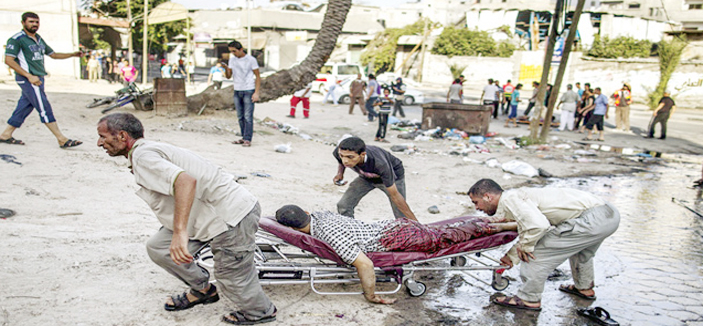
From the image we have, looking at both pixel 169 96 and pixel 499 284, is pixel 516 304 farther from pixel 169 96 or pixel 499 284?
pixel 169 96

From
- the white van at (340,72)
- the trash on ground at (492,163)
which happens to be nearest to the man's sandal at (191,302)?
the trash on ground at (492,163)

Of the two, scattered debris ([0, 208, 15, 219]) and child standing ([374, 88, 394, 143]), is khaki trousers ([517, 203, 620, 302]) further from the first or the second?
child standing ([374, 88, 394, 143])

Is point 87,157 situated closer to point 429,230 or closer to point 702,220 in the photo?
point 429,230

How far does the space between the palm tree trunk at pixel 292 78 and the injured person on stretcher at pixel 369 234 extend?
26.5ft

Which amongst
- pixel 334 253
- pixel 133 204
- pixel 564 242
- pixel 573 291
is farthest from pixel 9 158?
pixel 573 291

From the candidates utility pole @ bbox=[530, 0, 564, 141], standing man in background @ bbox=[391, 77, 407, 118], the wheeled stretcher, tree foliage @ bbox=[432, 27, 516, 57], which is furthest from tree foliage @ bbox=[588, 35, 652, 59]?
the wheeled stretcher

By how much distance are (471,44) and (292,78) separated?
2775cm

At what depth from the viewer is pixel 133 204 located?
548cm

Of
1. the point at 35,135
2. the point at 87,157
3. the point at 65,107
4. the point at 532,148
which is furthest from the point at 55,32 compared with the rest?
the point at 532,148

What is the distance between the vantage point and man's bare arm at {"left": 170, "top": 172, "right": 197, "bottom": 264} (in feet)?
8.89

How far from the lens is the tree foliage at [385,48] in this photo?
39.7 meters

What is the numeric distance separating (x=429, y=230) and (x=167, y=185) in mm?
2160

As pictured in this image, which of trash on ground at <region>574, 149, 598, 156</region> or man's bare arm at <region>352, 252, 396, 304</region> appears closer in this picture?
man's bare arm at <region>352, 252, 396, 304</region>

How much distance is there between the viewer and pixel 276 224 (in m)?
3.86
